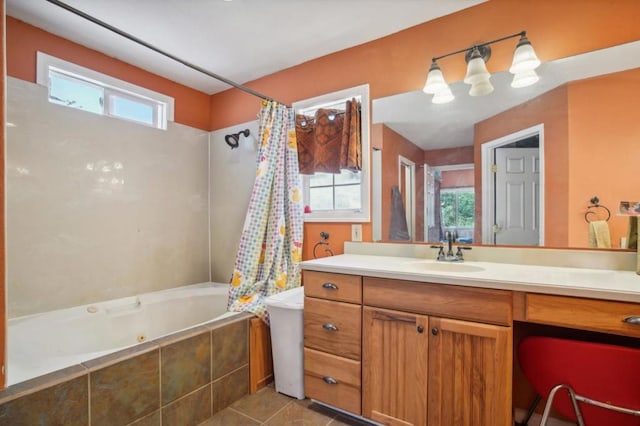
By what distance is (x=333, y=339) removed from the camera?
62.6 inches

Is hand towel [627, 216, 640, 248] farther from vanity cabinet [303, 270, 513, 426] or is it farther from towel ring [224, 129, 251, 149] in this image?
towel ring [224, 129, 251, 149]

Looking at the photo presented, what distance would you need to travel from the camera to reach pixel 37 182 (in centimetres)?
198

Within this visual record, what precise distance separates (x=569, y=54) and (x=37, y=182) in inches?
127

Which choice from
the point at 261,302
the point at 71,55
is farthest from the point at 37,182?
the point at 261,302

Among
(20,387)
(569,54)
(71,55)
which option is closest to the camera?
(20,387)

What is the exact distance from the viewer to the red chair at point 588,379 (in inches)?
37.8

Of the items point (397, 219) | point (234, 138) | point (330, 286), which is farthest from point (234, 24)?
point (330, 286)

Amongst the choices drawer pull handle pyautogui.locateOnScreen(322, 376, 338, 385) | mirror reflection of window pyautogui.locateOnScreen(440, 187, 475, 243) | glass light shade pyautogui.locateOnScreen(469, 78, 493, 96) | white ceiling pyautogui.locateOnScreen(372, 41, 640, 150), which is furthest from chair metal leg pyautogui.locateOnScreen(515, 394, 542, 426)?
glass light shade pyautogui.locateOnScreen(469, 78, 493, 96)

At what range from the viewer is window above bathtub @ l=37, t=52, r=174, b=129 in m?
2.09

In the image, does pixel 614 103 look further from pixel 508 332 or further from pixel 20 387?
pixel 20 387

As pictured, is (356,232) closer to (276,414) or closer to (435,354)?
(435,354)

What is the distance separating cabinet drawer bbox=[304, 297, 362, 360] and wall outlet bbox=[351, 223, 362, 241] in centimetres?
67

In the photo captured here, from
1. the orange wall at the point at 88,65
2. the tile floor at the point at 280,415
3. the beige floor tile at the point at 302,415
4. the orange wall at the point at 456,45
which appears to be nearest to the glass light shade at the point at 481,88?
the orange wall at the point at 456,45

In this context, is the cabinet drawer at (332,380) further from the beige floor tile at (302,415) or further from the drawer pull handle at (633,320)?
the drawer pull handle at (633,320)
